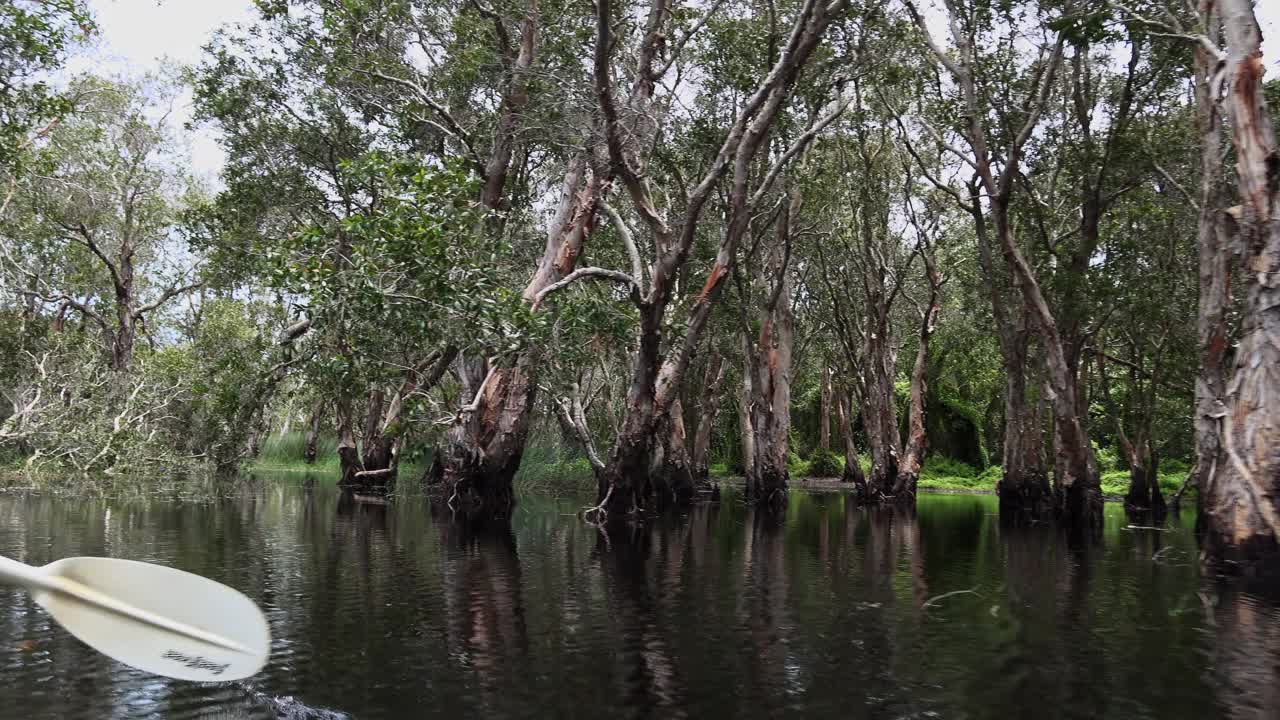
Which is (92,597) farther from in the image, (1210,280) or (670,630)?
(1210,280)

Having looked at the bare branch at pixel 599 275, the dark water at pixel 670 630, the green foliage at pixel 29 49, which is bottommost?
the dark water at pixel 670 630

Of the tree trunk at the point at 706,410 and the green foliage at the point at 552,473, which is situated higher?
the tree trunk at the point at 706,410

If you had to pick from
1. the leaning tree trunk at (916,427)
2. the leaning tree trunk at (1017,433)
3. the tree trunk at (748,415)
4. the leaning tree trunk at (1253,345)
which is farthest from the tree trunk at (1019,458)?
the leaning tree trunk at (1253,345)

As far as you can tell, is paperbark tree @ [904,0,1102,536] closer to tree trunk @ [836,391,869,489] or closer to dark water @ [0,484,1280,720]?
dark water @ [0,484,1280,720]

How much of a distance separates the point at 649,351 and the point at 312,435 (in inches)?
1384

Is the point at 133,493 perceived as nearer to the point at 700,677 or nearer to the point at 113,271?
the point at 113,271

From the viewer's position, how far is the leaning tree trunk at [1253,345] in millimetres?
11195

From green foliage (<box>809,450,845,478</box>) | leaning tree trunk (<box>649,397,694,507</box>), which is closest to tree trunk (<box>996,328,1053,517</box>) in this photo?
leaning tree trunk (<box>649,397,694,507</box>)

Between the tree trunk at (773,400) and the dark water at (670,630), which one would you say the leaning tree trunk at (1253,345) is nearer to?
the dark water at (670,630)

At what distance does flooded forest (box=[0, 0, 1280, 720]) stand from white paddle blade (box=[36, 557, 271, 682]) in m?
3.01

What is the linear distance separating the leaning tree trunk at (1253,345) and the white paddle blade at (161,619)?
38.8 feet

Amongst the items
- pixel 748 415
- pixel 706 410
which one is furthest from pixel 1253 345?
pixel 706 410

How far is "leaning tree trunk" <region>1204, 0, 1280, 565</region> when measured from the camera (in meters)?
11.2

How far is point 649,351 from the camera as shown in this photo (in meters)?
18.8
